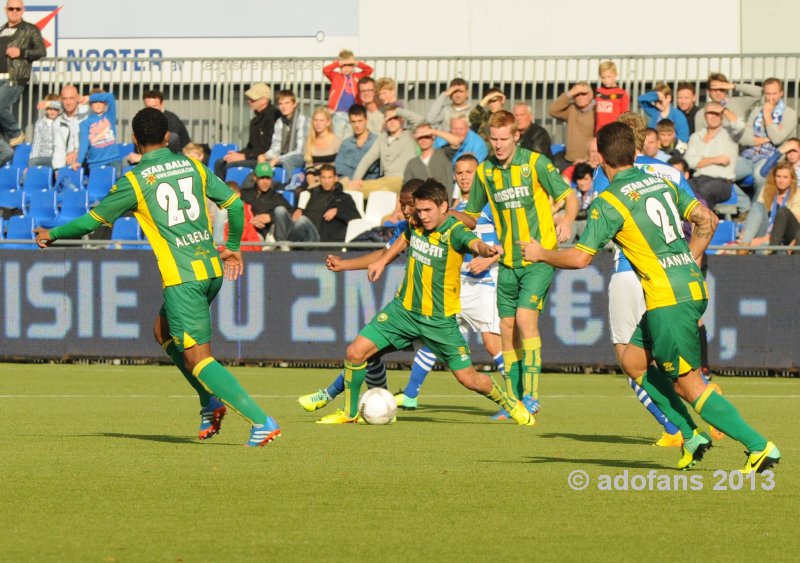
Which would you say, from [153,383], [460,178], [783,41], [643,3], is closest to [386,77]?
[643,3]

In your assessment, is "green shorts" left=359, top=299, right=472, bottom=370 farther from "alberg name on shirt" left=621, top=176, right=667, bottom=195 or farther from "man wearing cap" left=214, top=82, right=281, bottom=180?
"man wearing cap" left=214, top=82, right=281, bottom=180

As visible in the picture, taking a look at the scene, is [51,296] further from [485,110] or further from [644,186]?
[644,186]

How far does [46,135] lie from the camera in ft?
73.2

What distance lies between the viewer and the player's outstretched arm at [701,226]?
28.9ft

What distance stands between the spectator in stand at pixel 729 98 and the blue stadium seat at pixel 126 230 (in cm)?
774

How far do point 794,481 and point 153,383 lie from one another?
942cm

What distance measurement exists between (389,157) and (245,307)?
3393mm

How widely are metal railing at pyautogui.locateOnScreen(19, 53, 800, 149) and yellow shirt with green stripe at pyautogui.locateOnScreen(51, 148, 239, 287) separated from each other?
1298 centimetres

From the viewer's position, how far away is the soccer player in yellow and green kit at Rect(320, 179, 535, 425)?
A: 11594 mm

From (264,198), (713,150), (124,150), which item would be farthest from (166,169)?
(124,150)

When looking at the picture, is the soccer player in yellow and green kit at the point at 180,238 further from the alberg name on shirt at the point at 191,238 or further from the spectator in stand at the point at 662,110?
the spectator in stand at the point at 662,110

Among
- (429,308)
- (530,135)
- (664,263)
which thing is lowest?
(429,308)

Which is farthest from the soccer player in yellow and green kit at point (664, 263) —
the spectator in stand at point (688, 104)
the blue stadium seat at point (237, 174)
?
the blue stadium seat at point (237, 174)

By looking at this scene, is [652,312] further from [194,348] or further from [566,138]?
[566,138]
